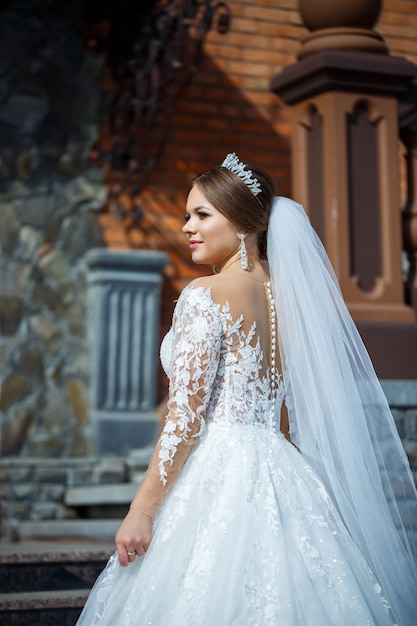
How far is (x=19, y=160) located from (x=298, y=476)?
4.72 metres

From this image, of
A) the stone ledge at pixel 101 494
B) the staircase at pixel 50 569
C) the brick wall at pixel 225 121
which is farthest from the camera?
the brick wall at pixel 225 121

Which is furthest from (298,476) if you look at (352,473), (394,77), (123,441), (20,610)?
(123,441)

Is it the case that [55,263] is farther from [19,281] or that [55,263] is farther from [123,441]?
[123,441]

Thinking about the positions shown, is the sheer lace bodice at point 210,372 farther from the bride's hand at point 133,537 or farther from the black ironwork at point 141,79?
the black ironwork at point 141,79

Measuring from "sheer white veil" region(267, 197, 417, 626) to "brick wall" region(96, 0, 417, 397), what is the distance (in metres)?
4.19

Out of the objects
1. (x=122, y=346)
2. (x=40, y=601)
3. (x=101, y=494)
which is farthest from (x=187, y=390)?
(x=122, y=346)

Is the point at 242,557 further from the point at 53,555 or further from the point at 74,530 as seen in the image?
the point at 74,530

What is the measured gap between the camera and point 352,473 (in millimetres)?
2760

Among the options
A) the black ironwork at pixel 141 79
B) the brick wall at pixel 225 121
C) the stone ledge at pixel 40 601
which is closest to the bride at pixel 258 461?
the stone ledge at pixel 40 601

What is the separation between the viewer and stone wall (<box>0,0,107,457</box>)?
6.58 meters

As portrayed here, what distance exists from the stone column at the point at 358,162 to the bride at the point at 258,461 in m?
1.58

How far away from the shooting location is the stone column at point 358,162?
4527 millimetres

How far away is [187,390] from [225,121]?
524 centimetres

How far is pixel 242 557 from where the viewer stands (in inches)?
95.4
